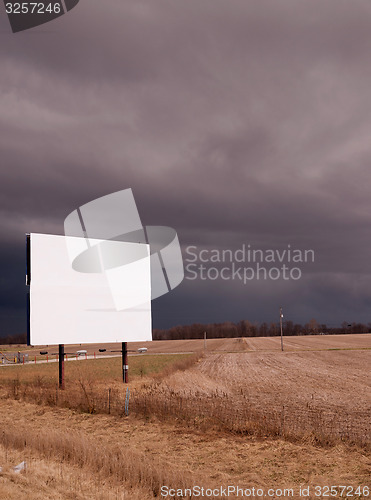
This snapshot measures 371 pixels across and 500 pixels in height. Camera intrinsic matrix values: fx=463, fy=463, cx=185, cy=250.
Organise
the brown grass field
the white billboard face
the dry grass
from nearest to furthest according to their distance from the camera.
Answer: the brown grass field < the dry grass < the white billboard face

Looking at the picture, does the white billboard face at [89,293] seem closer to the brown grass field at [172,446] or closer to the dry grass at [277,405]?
the brown grass field at [172,446]

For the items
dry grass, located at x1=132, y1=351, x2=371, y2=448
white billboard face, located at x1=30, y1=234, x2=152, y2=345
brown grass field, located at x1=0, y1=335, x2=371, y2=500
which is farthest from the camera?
white billboard face, located at x1=30, y1=234, x2=152, y2=345

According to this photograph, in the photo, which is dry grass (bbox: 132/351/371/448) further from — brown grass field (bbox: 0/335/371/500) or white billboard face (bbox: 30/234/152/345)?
white billboard face (bbox: 30/234/152/345)

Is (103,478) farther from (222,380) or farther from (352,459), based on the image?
(222,380)

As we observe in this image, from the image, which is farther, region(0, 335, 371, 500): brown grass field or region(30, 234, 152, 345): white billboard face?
region(30, 234, 152, 345): white billboard face

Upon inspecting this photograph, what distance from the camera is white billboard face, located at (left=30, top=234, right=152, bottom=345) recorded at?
84.4 feet

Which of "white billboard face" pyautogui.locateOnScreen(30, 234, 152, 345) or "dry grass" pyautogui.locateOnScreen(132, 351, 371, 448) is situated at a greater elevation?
"white billboard face" pyautogui.locateOnScreen(30, 234, 152, 345)

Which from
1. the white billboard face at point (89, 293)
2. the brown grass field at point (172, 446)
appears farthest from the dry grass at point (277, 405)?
the white billboard face at point (89, 293)

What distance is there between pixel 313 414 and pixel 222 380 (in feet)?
58.0

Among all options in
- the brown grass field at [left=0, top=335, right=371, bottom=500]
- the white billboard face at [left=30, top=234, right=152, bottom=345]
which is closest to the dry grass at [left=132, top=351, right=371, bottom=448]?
the brown grass field at [left=0, top=335, right=371, bottom=500]

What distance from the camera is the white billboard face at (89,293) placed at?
84.4 ft

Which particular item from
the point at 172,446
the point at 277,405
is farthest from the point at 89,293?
the point at 172,446

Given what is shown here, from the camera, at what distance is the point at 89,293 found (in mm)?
27812

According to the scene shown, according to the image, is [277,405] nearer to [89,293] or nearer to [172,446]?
[172,446]
